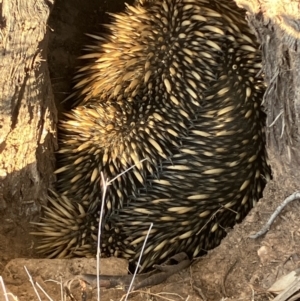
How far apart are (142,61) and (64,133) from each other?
0.50 m

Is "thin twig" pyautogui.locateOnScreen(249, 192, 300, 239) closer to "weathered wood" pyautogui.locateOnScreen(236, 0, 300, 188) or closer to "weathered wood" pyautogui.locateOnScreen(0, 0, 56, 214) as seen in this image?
"weathered wood" pyautogui.locateOnScreen(236, 0, 300, 188)

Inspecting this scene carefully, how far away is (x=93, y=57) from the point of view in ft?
9.37

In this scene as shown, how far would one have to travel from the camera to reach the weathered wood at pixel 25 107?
6.95 ft

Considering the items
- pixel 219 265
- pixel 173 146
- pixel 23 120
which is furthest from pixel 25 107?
pixel 219 265

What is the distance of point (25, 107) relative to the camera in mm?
2316

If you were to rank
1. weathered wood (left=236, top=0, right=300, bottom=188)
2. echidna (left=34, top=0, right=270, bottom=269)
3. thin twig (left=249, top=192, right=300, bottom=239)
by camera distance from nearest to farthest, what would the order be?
1. weathered wood (left=236, top=0, right=300, bottom=188)
2. thin twig (left=249, top=192, right=300, bottom=239)
3. echidna (left=34, top=0, right=270, bottom=269)

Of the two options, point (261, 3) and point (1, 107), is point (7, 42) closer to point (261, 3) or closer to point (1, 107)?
point (1, 107)

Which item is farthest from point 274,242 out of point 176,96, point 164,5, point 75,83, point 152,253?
point 75,83

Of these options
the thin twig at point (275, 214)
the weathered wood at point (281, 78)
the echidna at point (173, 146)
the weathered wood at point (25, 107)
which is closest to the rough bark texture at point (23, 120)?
the weathered wood at point (25, 107)

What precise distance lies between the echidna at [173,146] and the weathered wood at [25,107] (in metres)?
0.13

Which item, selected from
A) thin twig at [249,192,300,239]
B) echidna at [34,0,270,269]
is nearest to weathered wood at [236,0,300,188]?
thin twig at [249,192,300,239]

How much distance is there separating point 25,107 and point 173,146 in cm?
64

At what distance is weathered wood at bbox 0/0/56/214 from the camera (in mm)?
2120

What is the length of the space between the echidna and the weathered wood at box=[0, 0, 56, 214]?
133 millimetres
